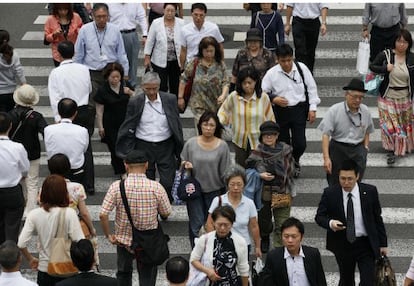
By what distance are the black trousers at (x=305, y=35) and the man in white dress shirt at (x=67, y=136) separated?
5.22m

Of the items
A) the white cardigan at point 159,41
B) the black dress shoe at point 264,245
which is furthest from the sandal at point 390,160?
the white cardigan at point 159,41

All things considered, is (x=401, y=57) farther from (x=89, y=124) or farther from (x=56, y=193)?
(x=56, y=193)

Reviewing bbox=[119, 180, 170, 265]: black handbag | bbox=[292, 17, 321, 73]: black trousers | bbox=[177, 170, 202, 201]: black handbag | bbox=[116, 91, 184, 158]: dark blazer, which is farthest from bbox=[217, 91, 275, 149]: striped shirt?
bbox=[292, 17, 321, 73]: black trousers

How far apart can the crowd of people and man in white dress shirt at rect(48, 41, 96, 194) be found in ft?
0.05

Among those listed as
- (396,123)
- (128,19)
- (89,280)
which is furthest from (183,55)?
(89,280)

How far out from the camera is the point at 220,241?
1081cm

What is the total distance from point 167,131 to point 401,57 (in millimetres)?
3294

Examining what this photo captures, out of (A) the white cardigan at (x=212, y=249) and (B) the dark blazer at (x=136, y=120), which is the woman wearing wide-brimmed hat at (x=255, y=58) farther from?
(A) the white cardigan at (x=212, y=249)

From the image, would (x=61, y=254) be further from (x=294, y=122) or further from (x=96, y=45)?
(x=96, y=45)

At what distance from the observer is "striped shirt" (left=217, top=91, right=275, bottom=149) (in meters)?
13.8

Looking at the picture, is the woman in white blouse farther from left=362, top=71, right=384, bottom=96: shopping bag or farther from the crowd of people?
left=362, top=71, right=384, bottom=96: shopping bag

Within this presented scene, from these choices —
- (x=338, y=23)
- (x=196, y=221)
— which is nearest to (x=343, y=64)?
(x=338, y=23)

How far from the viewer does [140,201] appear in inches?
452

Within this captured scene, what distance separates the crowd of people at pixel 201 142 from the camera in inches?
436
